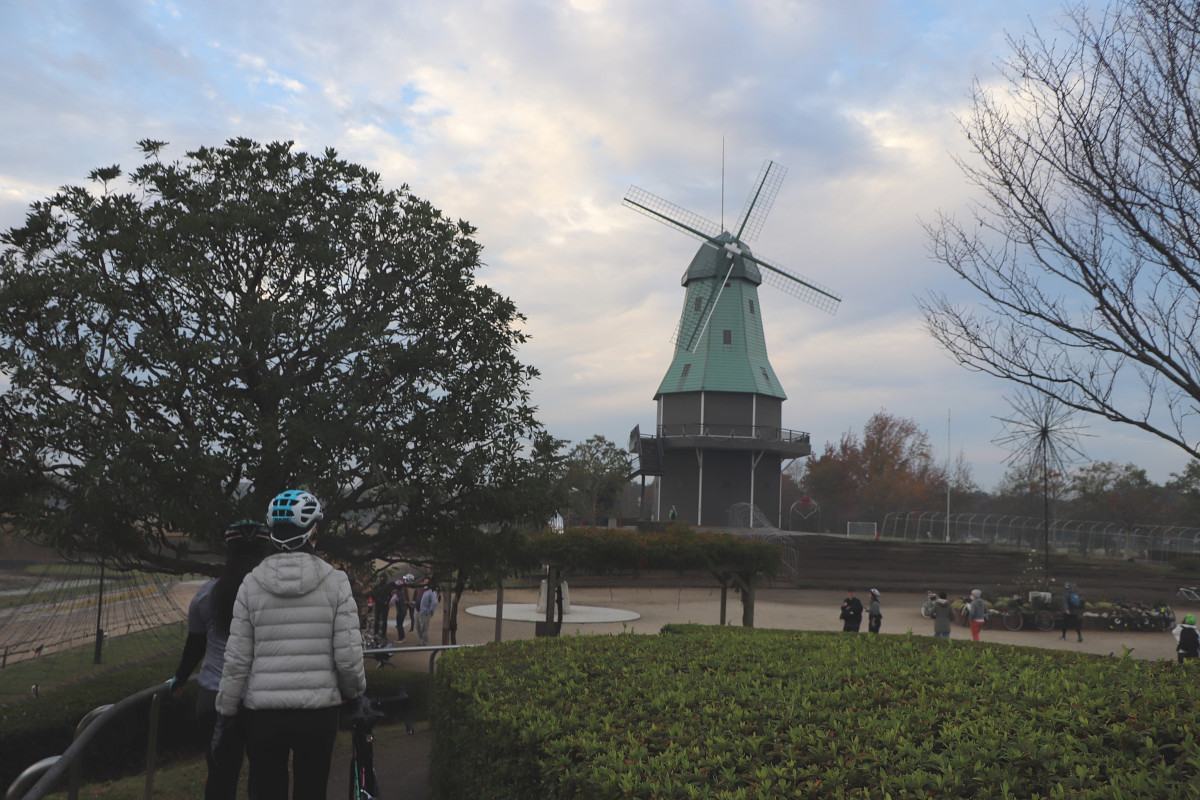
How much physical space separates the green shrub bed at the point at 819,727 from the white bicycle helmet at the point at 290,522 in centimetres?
127

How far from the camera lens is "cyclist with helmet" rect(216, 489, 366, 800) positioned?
3.54m

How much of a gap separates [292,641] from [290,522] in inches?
19.8

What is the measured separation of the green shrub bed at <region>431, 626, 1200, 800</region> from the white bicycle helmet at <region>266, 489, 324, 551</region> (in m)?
1.27

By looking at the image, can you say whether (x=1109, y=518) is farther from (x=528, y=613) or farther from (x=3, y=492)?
(x=3, y=492)

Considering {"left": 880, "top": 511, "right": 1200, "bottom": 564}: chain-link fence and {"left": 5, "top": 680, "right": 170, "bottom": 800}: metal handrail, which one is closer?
{"left": 5, "top": 680, "right": 170, "bottom": 800}: metal handrail

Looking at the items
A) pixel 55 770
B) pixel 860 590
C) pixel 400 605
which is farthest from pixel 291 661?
pixel 860 590

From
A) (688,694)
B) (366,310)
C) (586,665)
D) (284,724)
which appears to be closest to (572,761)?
A: (688,694)

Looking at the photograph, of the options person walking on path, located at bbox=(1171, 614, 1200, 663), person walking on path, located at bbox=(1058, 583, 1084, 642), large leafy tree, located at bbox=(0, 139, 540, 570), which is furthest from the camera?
person walking on path, located at bbox=(1058, 583, 1084, 642)

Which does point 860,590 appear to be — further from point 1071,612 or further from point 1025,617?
point 1071,612

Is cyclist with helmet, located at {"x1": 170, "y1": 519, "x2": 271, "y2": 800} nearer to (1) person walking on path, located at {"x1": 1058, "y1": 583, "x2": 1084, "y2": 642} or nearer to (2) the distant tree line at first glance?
(1) person walking on path, located at {"x1": 1058, "y1": 583, "x2": 1084, "y2": 642}

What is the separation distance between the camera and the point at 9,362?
9.34 meters

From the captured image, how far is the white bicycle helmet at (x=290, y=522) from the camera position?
3682 mm

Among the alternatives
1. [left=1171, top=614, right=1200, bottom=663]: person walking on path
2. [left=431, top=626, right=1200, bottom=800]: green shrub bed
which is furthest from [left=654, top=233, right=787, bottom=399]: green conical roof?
[left=431, top=626, right=1200, bottom=800]: green shrub bed

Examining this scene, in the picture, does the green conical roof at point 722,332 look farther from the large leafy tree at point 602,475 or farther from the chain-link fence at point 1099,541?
the chain-link fence at point 1099,541
